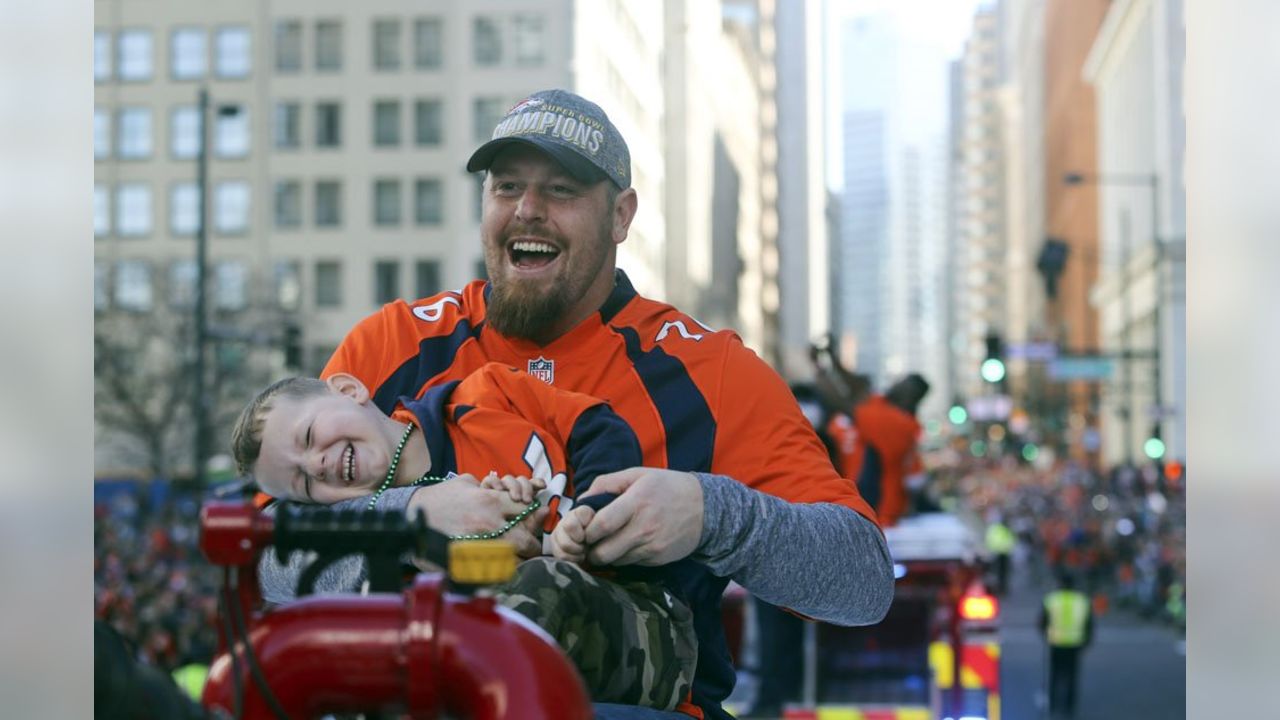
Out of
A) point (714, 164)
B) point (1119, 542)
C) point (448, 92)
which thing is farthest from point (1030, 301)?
point (1119, 542)

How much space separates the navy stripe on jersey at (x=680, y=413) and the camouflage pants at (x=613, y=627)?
46 centimetres

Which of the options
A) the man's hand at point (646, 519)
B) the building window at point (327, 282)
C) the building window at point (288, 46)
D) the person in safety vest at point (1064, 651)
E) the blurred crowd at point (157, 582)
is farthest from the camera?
the building window at point (327, 282)

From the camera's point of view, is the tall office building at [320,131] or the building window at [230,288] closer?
the building window at [230,288]

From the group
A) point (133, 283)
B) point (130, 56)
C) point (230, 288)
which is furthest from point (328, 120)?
point (230, 288)

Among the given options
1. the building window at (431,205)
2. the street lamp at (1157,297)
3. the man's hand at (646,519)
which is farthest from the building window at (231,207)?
the man's hand at (646,519)

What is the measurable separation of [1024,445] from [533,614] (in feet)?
334

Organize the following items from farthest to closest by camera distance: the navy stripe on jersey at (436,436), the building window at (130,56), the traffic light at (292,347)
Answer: the building window at (130,56) → the traffic light at (292,347) → the navy stripe on jersey at (436,436)

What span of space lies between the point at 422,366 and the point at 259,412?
0.60 m

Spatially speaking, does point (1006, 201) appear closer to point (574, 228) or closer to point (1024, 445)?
point (1024, 445)

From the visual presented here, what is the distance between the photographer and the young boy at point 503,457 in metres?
2.60

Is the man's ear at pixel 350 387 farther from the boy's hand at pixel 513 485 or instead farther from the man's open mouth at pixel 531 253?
the man's open mouth at pixel 531 253

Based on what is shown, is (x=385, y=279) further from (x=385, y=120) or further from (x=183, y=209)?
(x=183, y=209)

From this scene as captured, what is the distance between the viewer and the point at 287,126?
212 feet
